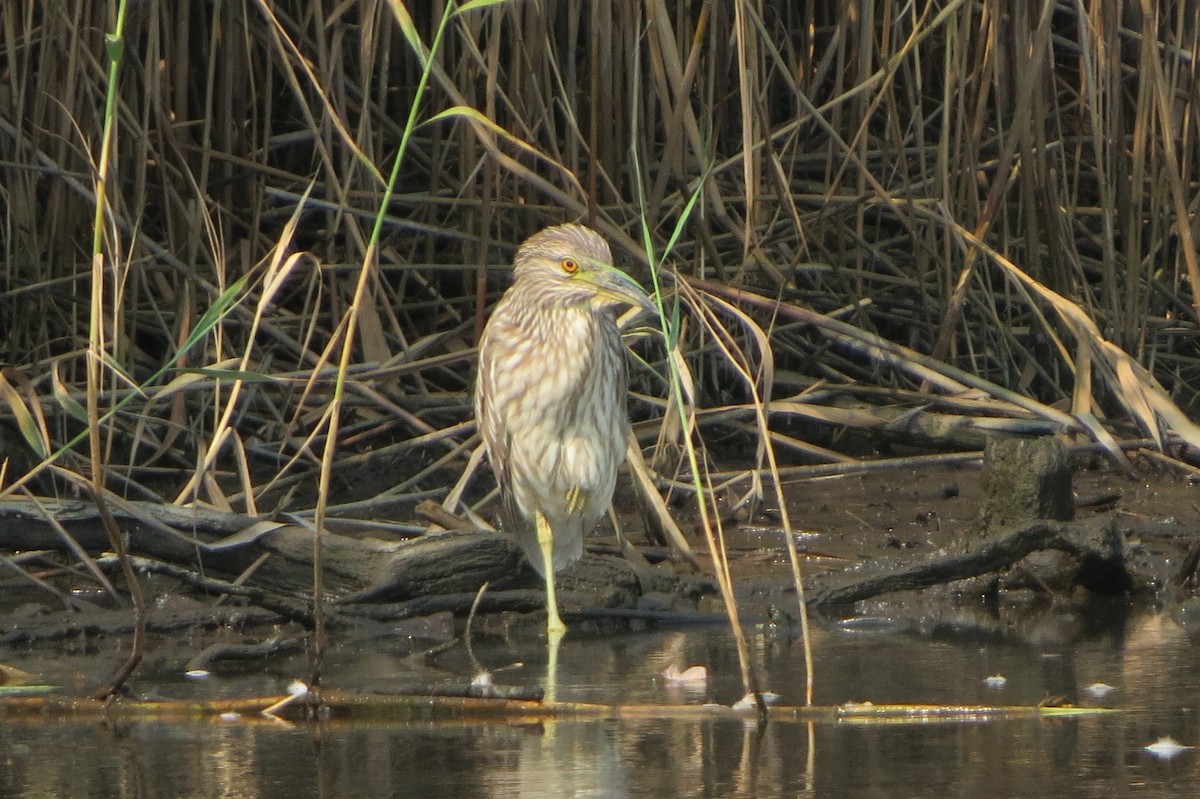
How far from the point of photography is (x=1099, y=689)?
12.6 feet

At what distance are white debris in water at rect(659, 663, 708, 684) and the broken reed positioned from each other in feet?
5.39

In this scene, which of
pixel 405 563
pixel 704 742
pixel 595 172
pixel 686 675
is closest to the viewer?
pixel 704 742

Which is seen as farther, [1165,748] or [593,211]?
[593,211]

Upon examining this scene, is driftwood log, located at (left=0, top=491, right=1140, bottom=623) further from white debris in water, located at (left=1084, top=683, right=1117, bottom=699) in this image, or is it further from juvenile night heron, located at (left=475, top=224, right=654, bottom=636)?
white debris in water, located at (left=1084, top=683, right=1117, bottom=699)

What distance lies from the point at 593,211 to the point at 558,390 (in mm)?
548

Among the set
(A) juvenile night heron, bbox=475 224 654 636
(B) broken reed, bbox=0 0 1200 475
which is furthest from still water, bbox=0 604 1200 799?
(B) broken reed, bbox=0 0 1200 475

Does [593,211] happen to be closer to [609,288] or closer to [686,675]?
[609,288]

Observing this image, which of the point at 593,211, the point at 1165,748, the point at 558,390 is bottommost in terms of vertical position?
the point at 1165,748

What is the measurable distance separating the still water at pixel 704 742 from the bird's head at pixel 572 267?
4.45 ft

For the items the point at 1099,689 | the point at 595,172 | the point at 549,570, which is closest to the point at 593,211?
the point at 595,172

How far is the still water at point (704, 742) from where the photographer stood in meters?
3.08

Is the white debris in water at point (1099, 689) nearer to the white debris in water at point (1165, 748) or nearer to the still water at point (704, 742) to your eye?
the still water at point (704, 742)

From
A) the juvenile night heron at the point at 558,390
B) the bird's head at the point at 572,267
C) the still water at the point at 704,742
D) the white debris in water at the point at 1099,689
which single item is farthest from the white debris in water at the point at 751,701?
the bird's head at the point at 572,267

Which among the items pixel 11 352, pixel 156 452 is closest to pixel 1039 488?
pixel 156 452
